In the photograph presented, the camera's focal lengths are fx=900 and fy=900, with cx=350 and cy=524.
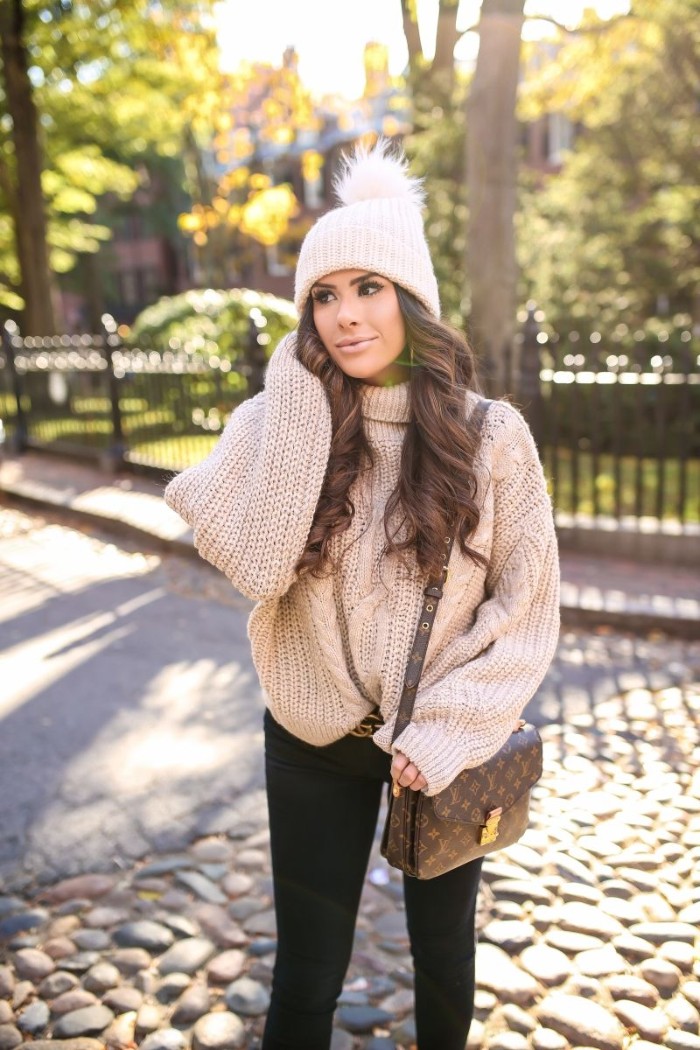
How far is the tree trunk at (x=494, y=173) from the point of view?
8117 millimetres

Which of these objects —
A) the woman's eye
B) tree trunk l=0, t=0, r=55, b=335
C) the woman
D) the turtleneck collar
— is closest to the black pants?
the woman

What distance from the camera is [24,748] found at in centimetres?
407

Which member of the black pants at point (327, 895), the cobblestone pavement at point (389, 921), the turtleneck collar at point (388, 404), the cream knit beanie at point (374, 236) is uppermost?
the cream knit beanie at point (374, 236)

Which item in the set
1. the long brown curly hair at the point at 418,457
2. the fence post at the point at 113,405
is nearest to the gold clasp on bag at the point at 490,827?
the long brown curly hair at the point at 418,457

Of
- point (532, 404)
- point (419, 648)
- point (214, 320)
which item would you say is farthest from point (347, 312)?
point (214, 320)

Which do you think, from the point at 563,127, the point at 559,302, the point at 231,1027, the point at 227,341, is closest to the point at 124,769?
the point at 231,1027

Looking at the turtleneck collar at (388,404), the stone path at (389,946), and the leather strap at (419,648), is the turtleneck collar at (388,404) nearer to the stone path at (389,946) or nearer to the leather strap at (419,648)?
the leather strap at (419,648)

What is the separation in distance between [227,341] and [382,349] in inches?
479

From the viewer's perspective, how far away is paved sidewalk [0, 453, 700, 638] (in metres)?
5.72

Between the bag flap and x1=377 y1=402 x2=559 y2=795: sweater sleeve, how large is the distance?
0.04 meters

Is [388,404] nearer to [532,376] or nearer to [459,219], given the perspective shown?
[532,376]

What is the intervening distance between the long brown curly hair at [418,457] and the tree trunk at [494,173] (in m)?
6.20

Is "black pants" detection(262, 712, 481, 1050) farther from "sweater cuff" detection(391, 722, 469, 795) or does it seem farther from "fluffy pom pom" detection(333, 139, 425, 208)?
"fluffy pom pom" detection(333, 139, 425, 208)

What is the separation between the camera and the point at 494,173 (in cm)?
846
